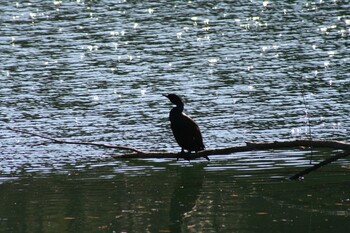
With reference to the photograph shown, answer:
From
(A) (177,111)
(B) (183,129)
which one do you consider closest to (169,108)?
(A) (177,111)

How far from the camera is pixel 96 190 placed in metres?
17.5

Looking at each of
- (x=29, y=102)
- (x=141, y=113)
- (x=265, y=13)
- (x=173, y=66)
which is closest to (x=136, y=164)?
(x=141, y=113)

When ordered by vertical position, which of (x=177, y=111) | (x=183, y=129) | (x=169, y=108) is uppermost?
(x=177, y=111)

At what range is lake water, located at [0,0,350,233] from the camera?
15641 millimetres

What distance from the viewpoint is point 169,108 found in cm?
2683

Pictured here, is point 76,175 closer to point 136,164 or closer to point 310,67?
point 136,164

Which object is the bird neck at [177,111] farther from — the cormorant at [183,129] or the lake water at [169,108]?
the lake water at [169,108]

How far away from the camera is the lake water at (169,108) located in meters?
15.6

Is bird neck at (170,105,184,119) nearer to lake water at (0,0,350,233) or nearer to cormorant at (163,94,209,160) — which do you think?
cormorant at (163,94,209,160)

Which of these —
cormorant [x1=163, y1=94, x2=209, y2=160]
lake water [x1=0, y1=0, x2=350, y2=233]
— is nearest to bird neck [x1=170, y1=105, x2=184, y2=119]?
cormorant [x1=163, y1=94, x2=209, y2=160]

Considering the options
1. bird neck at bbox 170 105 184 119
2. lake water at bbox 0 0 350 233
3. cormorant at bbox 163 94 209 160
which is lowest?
lake water at bbox 0 0 350 233

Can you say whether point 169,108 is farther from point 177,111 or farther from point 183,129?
point 183,129

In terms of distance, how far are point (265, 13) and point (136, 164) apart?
29526 mm

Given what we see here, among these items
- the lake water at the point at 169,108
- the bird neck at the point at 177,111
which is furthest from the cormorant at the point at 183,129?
the lake water at the point at 169,108
